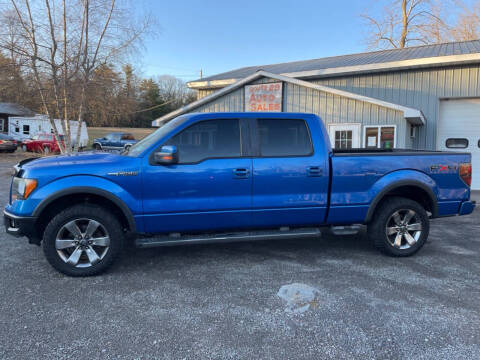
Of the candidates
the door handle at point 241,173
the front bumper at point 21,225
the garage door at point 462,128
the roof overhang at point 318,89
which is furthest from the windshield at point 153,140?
the garage door at point 462,128

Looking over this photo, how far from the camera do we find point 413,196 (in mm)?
4984

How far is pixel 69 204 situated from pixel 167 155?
134 centimetres

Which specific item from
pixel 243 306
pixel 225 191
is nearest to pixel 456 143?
pixel 225 191

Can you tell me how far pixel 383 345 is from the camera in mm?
2656

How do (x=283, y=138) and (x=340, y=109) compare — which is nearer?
(x=283, y=138)

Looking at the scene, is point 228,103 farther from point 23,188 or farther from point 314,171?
point 23,188

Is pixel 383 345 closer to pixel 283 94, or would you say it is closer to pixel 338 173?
pixel 338 173

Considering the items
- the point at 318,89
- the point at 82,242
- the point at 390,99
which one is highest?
the point at 318,89

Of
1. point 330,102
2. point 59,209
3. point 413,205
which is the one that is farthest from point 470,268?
point 330,102

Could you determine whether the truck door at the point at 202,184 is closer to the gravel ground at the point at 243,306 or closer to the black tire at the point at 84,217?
the black tire at the point at 84,217

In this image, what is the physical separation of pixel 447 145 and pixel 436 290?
935cm

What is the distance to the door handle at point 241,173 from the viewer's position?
Answer: 4.14m

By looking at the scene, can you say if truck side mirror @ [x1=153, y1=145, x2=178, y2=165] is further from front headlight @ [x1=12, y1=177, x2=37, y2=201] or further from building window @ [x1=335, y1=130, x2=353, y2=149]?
building window @ [x1=335, y1=130, x2=353, y2=149]

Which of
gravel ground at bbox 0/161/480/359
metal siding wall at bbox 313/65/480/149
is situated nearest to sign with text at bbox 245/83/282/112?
metal siding wall at bbox 313/65/480/149
